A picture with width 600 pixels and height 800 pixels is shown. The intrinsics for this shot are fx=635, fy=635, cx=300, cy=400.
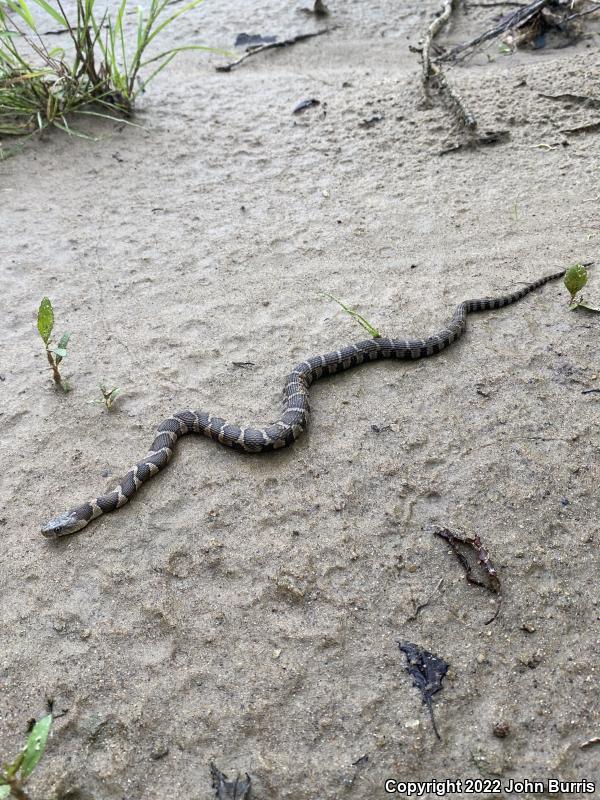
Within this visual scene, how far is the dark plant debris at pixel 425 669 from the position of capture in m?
3.53

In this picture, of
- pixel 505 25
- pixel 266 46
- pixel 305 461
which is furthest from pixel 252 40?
pixel 305 461

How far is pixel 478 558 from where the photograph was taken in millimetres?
4102

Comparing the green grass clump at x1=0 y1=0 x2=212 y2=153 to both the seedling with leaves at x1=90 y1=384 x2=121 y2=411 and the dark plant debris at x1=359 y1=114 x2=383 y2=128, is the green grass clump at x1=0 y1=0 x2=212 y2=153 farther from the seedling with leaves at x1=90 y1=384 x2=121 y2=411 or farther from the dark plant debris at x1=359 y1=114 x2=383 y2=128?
the seedling with leaves at x1=90 y1=384 x2=121 y2=411

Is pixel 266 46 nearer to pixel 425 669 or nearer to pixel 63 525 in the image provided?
pixel 63 525

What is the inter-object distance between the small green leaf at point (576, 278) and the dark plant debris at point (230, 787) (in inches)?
182

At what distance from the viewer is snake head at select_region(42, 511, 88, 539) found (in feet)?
14.9

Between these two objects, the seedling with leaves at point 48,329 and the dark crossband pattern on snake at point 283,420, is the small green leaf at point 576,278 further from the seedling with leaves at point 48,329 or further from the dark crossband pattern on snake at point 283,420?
the seedling with leaves at point 48,329

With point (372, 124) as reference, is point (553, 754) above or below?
below

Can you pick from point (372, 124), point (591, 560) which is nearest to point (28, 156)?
point (372, 124)

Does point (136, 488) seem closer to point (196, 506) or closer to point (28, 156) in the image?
point (196, 506)

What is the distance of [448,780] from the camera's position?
3.22 m

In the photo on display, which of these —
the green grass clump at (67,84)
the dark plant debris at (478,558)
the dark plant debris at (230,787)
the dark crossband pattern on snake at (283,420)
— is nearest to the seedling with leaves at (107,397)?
the dark crossband pattern on snake at (283,420)

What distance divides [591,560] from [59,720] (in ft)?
10.9

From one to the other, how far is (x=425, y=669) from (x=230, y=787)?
4.00ft
